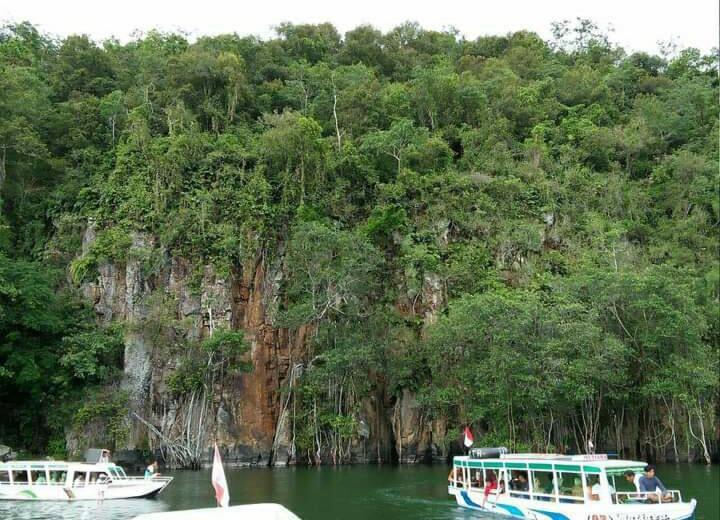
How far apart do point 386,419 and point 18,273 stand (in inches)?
782

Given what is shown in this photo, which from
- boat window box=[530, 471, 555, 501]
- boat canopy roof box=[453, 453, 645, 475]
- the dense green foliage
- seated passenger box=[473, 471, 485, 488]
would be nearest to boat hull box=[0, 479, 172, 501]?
the dense green foliage

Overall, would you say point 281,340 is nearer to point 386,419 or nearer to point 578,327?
point 386,419

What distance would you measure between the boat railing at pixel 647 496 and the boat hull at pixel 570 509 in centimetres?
40

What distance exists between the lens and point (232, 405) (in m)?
35.4

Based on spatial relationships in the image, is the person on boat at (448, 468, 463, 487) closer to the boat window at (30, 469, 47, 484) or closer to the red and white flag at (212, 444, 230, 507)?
the red and white flag at (212, 444, 230, 507)

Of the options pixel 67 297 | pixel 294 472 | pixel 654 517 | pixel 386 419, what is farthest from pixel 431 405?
pixel 67 297

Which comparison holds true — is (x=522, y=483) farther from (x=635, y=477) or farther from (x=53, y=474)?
(x=53, y=474)

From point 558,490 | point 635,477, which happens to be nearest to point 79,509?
point 558,490

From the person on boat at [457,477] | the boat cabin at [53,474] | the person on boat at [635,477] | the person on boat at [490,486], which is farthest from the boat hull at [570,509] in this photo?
the boat cabin at [53,474]

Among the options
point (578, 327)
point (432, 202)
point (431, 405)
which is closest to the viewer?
point (578, 327)

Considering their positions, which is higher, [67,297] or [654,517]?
[67,297]

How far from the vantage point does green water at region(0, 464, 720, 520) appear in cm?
1942

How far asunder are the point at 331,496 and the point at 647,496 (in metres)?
9.65

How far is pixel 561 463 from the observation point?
714 inches
